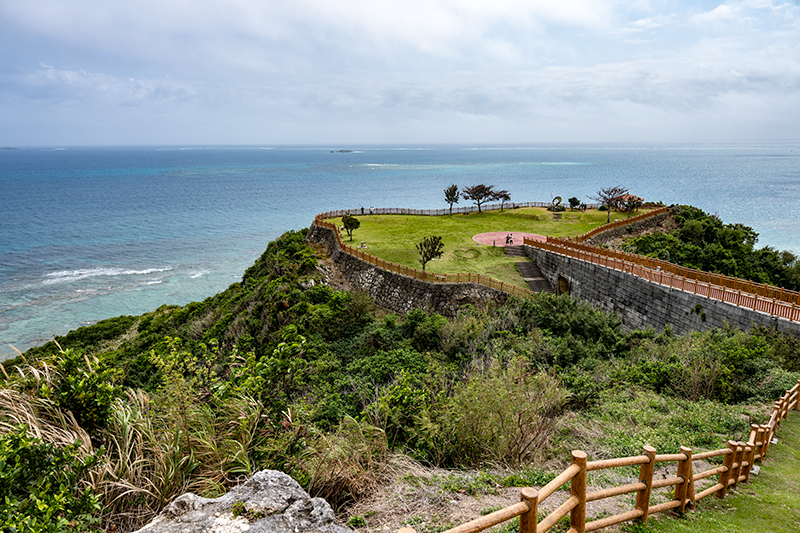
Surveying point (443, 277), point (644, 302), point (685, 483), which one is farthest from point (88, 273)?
point (685, 483)

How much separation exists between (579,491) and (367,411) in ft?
17.6

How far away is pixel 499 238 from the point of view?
119 ft

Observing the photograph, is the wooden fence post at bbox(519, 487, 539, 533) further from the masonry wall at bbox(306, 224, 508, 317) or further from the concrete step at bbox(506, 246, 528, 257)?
the concrete step at bbox(506, 246, 528, 257)

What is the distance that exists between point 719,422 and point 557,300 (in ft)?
41.0

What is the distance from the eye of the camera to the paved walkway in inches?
1367

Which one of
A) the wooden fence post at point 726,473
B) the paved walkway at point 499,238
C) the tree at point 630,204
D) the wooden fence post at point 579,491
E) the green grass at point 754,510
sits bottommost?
the green grass at point 754,510

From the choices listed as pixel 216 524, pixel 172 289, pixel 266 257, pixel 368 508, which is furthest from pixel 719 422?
pixel 172 289

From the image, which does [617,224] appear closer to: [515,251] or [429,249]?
[515,251]

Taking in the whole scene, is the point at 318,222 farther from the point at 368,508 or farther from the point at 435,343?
the point at 368,508

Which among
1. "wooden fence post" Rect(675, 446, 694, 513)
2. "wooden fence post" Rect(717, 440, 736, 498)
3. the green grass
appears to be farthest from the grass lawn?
"wooden fence post" Rect(675, 446, 694, 513)

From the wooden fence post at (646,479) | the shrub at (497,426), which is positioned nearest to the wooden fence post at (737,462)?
the wooden fence post at (646,479)

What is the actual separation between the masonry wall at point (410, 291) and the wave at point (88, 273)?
1163 inches

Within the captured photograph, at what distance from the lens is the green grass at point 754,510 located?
5914 mm

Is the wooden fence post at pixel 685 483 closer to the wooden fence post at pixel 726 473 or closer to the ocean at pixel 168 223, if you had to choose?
the wooden fence post at pixel 726 473
